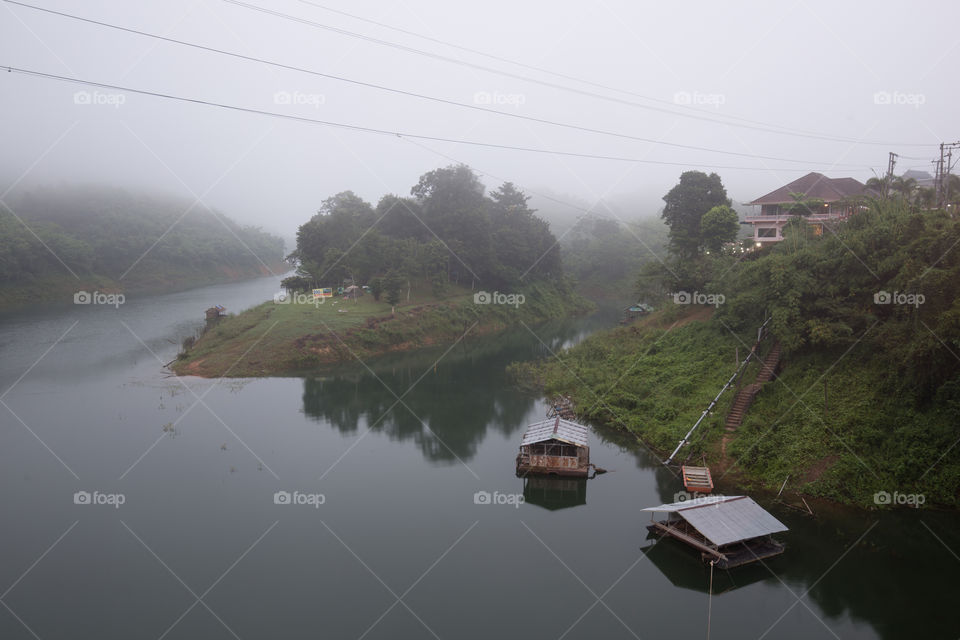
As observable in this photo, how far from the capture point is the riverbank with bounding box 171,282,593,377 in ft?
94.0

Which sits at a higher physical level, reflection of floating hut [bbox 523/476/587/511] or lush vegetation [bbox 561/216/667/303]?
lush vegetation [bbox 561/216/667/303]

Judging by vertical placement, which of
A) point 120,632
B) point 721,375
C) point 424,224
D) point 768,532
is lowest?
point 120,632

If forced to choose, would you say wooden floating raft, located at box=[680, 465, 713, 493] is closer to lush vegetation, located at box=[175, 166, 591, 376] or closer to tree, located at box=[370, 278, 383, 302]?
lush vegetation, located at box=[175, 166, 591, 376]

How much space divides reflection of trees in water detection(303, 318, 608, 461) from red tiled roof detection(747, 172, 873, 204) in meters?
15.1

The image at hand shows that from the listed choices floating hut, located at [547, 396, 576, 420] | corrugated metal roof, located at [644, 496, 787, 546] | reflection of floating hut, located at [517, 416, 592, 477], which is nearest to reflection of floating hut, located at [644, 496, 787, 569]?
corrugated metal roof, located at [644, 496, 787, 546]

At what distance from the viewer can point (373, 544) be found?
1288 centimetres

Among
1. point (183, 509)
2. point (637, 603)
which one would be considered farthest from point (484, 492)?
point (183, 509)

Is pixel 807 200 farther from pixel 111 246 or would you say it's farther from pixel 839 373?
pixel 111 246

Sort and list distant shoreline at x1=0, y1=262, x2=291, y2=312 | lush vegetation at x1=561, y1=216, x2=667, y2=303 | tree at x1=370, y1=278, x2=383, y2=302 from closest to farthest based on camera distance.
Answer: tree at x1=370, y1=278, x2=383, y2=302
distant shoreline at x1=0, y1=262, x2=291, y2=312
lush vegetation at x1=561, y1=216, x2=667, y2=303

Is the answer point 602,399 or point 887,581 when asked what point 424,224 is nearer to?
point 602,399

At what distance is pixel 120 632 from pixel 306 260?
36133 mm

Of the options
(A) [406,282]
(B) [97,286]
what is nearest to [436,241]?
(A) [406,282]

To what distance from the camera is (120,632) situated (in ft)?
33.6

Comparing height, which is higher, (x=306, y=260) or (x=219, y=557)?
(x=306, y=260)
